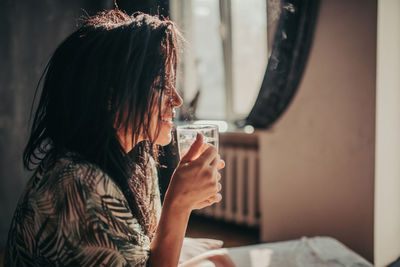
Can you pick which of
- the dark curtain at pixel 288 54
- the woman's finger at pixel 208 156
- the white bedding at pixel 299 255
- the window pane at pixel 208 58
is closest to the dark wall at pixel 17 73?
the window pane at pixel 208 58

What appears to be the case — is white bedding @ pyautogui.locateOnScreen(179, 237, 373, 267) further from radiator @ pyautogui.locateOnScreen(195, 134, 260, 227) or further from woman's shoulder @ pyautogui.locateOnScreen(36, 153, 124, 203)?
radiator @ pyautogui.locateOnScreen(195, 134, 260, 227)

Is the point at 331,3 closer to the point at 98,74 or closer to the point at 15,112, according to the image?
the point at 98,74

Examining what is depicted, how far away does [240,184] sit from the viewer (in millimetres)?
2752

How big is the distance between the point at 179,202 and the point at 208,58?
2636mm

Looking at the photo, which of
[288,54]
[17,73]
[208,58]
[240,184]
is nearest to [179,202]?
[288,54]

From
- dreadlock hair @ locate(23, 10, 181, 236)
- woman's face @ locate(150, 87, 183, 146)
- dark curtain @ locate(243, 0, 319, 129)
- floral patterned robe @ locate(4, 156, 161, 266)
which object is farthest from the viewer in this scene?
dark curtain @ locate(243, 0, 319, 129)

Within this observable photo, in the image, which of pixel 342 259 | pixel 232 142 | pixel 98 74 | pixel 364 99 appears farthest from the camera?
pixel 232 142

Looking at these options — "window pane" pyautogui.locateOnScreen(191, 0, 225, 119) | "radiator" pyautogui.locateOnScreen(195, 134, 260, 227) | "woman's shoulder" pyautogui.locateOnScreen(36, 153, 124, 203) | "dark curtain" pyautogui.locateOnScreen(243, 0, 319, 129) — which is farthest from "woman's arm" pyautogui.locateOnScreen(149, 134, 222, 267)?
"window pane" pyautogui.locateOnScreen(191, 0, 225, 119)

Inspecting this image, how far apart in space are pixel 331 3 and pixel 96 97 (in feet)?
5.53

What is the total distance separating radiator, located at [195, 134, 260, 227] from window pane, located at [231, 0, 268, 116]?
0.42 m

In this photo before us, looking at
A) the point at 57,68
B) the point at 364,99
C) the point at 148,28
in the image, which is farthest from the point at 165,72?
the point at 364,99

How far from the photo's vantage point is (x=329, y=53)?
197 cm

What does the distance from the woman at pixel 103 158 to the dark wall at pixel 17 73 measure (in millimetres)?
1898

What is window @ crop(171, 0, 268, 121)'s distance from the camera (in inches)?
116
